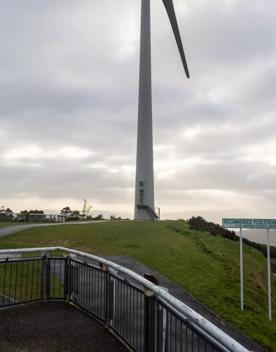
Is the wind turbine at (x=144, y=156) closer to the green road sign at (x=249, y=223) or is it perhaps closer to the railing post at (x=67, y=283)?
the green road sign at (x=249, y=223)

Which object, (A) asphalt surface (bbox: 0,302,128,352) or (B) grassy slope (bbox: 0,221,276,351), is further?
(B) grassy slope (bbox: 0,221,276,351)

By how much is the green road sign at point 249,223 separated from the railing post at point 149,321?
24.9 ft

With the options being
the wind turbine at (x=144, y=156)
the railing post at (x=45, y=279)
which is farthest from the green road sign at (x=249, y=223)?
the wind turbine at (x=144, y=156)

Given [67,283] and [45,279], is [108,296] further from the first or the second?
[45,279]

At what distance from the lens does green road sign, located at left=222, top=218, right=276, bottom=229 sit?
1232 cm

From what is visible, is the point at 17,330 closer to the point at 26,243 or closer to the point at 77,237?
the point at 26,243

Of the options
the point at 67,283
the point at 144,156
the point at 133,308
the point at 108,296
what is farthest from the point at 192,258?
the point at 144,156

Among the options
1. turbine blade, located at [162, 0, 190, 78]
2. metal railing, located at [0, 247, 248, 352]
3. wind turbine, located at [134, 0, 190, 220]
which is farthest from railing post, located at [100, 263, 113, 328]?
wind turbine, located at [134, 0, 190, 220]

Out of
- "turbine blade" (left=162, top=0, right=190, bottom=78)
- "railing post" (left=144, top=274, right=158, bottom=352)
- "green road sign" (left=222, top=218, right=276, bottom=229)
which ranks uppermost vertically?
"turbine blade" (left=162, top=0, right=190, bottom=78)

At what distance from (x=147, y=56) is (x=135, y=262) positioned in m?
28.2

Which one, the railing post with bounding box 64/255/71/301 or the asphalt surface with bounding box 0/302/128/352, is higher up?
the railing post with bounding box 64/255/71/301

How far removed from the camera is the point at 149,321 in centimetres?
499

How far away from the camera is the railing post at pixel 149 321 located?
487 cm

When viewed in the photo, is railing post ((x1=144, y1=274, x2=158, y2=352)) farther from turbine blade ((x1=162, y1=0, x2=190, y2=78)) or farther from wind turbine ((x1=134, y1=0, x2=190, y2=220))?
wind turbine ((x1=134, y1=0, x2=190, y2=220))
